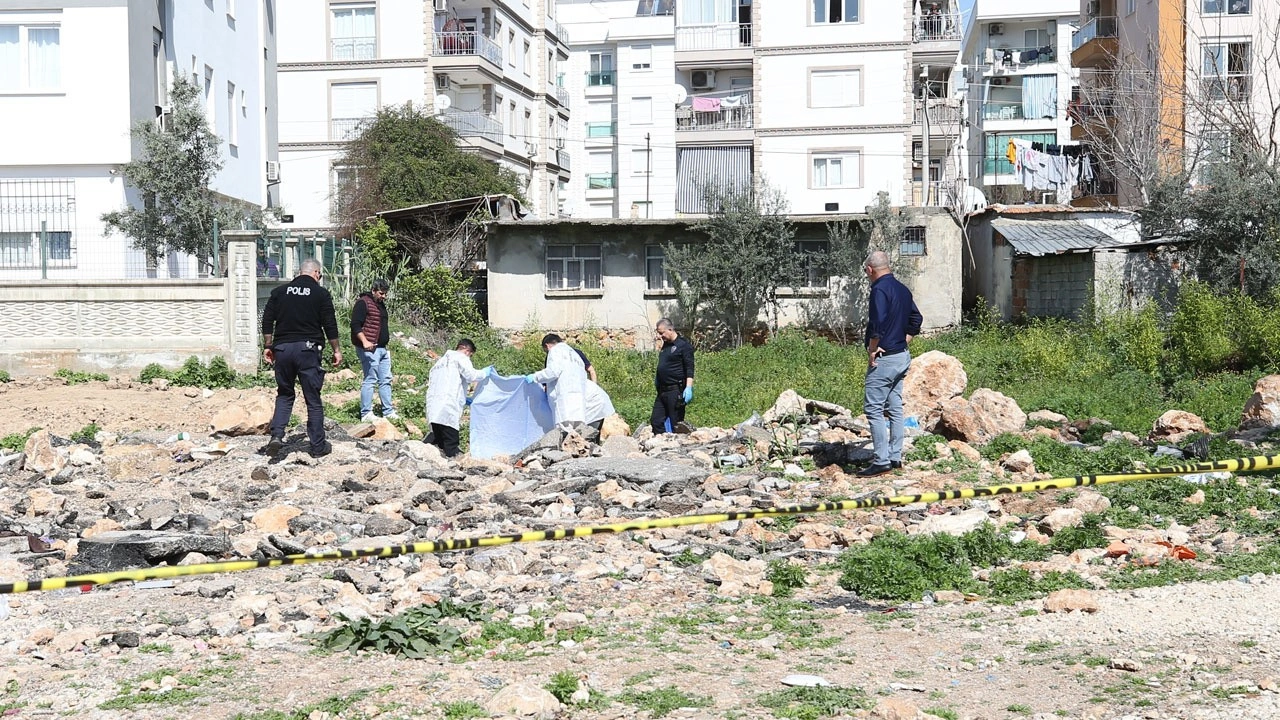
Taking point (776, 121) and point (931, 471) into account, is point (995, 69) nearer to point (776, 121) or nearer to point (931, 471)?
point (776, 121)

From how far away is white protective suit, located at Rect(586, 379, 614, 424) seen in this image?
13.3 meters

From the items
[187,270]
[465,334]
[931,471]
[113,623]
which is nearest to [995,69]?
[465,334]

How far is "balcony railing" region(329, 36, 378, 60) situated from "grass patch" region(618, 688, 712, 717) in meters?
38.4

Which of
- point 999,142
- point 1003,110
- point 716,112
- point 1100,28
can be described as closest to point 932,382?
point 716,112

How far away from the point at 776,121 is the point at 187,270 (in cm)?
1979

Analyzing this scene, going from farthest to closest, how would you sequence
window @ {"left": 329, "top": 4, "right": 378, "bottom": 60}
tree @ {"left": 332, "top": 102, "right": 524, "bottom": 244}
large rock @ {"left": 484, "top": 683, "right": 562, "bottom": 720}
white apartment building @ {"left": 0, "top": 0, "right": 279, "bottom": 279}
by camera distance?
window @ {"left": 329, "top": 4, "right": 378, "bottom": 60}, tree @ {"left": 332, "top": 102, "right": 524, "bottom": 244}, white apartment building @ {"left": 0, "top": 0, "right": 279, "bottom": 279}, large rock @ {"left": 484, "top": 683, "right": 562, "bottom": 720}

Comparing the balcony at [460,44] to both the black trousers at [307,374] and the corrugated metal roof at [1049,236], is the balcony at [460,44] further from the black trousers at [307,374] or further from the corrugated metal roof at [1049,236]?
the black trousers at [307,374]

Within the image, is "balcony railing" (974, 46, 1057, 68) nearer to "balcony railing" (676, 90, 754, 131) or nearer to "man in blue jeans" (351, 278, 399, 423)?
"balcony railing" (676, 90, 754, 131)

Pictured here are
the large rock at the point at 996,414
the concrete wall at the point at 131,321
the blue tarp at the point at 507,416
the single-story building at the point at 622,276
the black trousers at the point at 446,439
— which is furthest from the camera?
the single-story building at the point at 622,276

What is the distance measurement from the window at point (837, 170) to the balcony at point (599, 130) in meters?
18.0

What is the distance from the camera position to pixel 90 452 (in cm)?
1253

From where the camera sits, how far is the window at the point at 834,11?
37.0 m

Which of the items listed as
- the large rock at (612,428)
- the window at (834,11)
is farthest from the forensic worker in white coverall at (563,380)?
the window at (834,11)

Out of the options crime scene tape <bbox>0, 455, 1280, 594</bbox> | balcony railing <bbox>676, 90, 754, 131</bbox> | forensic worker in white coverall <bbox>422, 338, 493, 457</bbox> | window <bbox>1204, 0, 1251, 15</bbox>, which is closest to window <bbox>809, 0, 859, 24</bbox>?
balcony railing <bbox>676, 90, 754, 131</bbox>
